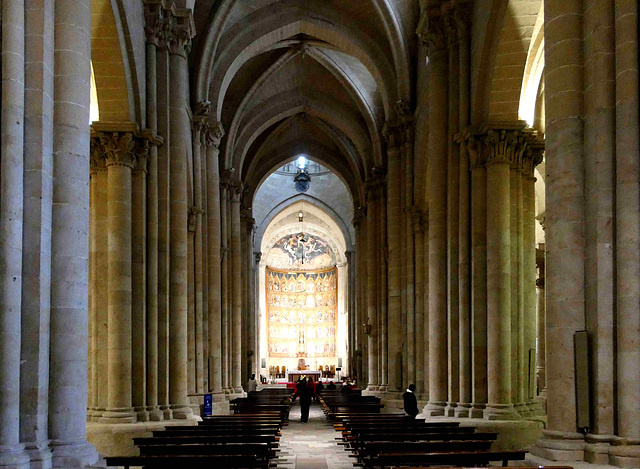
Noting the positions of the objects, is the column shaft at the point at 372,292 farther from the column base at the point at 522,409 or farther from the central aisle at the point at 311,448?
the column base at the point at 522,409

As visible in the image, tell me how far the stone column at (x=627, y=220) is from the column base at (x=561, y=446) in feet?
1.88

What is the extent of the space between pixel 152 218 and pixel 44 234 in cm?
822

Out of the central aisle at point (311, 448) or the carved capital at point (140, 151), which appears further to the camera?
the carved capital at point (140, 151)

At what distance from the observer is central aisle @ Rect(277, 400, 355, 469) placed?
1684 centimetres

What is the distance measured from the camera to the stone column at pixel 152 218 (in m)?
18.2

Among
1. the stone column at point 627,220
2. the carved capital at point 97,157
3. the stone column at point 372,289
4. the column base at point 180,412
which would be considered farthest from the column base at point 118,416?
the stone column at point 372,289

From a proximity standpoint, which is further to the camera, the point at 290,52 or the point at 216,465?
the point at 290,52

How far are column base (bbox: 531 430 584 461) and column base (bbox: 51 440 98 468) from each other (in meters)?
6.07

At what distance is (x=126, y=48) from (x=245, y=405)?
1395 cm

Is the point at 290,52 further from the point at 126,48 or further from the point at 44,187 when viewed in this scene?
the point at 44,187

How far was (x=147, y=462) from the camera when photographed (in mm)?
10352

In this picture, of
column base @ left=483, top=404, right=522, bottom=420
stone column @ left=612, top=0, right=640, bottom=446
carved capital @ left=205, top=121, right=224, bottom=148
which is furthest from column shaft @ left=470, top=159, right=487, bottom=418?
carved capital @ left=205, top=121, right=224, bottom=148

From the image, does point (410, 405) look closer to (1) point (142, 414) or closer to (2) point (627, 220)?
(1) point (142, 414)

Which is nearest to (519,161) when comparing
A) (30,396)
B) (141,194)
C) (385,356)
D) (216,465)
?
(141,194)
